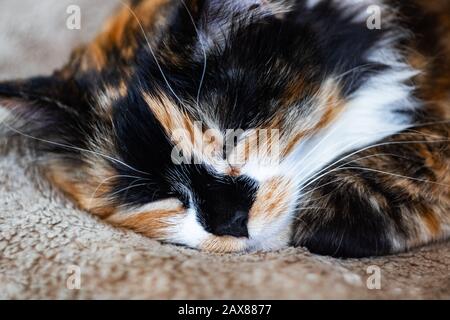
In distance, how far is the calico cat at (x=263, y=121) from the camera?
1069mm

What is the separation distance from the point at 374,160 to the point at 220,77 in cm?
41

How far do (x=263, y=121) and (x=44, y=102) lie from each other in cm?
51

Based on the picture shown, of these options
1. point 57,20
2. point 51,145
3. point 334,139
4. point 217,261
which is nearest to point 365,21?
point 334,139

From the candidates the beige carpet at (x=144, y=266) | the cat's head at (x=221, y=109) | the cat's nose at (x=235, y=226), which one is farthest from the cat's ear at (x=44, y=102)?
the cat's nose at (x=235, y=226)

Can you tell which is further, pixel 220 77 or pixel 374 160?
pixel 374 160

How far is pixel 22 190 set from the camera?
129 cm

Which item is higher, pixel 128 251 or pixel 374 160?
pixel 374 160

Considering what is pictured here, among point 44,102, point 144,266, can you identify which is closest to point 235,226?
point 144,266

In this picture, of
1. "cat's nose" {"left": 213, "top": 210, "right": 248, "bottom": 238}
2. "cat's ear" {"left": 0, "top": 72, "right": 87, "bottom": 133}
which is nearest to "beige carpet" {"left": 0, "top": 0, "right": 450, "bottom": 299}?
"cat's nose" {"left": 213, "top": 210, "right": 248, "bottom": 238}

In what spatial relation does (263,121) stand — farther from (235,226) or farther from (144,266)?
(144,266)

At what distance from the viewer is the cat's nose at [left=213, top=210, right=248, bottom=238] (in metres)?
1.07

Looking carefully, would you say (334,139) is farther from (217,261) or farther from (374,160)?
(217,261)

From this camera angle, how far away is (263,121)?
1080 millimetres
